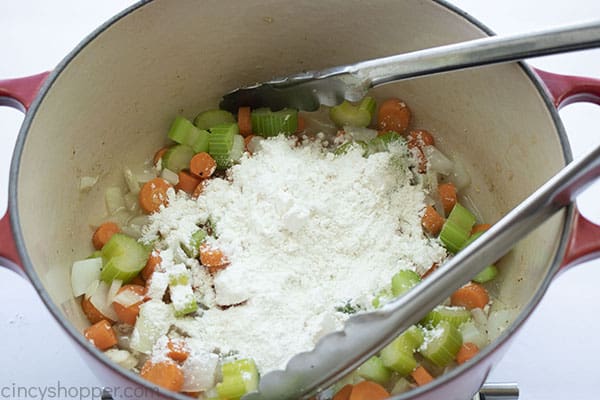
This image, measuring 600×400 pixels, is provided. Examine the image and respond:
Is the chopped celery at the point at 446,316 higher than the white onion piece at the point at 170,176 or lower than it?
lower

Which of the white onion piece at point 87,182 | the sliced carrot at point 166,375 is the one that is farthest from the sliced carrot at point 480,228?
the white onion piece at point 87,182

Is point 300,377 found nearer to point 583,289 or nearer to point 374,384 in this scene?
point 374,384

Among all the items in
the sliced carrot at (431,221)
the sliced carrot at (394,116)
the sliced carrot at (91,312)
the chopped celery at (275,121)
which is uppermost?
the sliced carrot at (394,116)

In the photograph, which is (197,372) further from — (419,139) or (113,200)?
(419,139)

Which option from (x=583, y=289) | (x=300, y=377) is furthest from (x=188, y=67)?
(x=583, y=289)

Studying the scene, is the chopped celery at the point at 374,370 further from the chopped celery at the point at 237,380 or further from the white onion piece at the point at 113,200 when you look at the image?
the white onion piece at the point at 113,200

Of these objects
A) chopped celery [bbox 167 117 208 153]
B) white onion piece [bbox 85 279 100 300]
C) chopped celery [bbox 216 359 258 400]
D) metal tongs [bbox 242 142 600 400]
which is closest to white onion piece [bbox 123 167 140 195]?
chopped celery [bbox 167 117 208 153]

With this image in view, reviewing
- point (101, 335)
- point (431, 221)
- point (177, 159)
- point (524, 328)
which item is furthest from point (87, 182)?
point (524, 328)

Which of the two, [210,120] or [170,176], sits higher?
[210,120]
